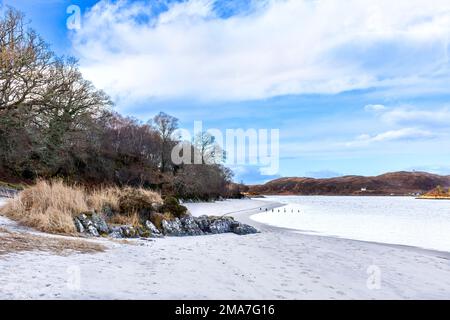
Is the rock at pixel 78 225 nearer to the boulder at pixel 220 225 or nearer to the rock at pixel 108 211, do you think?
the rock at pixel 108 211

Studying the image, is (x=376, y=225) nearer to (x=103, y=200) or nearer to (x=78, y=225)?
(x=103, y=200)

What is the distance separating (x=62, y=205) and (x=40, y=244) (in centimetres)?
425

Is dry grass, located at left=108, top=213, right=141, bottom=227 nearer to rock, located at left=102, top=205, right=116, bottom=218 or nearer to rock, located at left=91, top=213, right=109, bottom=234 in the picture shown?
rock, located at left=102, top=205, right=116, bottom=218

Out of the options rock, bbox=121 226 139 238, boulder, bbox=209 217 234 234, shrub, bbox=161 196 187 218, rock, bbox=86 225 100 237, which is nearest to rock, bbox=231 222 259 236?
boulder, bbox=209 217 234 234

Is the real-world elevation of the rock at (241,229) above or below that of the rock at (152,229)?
below

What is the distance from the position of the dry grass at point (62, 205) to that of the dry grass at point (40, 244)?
167 centimetres

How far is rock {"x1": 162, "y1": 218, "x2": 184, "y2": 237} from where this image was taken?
1349 centimetres

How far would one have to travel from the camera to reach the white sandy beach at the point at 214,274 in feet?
16.9

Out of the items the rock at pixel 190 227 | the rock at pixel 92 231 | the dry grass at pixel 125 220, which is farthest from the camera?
the rock at pixel 190 227

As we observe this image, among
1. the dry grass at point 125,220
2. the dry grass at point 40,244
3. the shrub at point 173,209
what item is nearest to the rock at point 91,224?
the dry grass at point 125,220

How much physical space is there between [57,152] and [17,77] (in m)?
9.86

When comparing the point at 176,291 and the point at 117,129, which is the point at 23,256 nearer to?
the point at 176,291

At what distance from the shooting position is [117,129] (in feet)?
190
